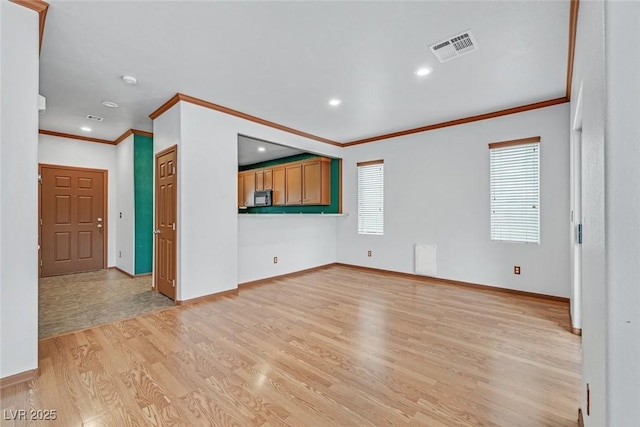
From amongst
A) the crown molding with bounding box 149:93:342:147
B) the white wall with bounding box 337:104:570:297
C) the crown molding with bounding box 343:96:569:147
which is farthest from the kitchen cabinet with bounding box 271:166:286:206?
the crown molding with bounding box 343:96:569:147

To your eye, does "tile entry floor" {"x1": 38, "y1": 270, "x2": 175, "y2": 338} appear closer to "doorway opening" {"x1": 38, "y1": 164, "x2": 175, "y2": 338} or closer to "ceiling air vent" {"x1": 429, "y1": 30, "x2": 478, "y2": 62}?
"doorway opening" {"x1": 38, "y1": 164, "x2": 175, "y2": 338}

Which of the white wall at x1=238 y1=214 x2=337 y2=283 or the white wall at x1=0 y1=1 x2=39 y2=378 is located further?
the white wall at x1=238 y1=214 x2=337 y2=283

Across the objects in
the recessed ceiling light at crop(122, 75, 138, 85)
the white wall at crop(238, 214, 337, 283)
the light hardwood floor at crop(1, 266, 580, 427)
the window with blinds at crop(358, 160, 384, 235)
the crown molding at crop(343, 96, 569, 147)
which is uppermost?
the recessed ceiling light at crop(122, 75, 138, 85)

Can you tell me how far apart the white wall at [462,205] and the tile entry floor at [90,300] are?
3747 millimetres

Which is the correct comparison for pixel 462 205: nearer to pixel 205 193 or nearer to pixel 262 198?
pixel 205 193

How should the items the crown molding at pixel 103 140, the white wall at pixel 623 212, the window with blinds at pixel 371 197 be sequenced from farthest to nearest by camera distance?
the window with blinds at pixel 371 197, the crown molding at pixel 103 140, the white wall at pixel 623 212

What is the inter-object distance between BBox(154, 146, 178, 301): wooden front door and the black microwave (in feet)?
9.51

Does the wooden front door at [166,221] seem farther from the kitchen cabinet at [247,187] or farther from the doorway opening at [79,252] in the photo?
the kitchen cabinet at [247,187]

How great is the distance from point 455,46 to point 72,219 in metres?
6.78

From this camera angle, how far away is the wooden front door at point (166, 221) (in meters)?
3.76

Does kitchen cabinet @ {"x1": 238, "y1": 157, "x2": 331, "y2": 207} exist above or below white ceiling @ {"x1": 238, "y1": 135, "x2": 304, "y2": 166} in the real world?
below

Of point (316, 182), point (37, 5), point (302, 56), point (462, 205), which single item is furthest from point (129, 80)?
point (462, 205)

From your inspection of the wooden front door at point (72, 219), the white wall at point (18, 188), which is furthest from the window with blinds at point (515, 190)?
the wooden front door at point (72, 219)

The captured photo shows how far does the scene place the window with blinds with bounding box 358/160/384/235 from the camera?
5555 millimetres
